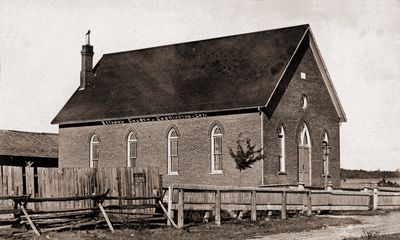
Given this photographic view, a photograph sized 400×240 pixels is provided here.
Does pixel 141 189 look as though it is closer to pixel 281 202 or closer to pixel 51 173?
pixel 51 173

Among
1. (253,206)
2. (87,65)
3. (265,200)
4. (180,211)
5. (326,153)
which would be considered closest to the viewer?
(180,211)

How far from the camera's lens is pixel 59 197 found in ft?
65.8

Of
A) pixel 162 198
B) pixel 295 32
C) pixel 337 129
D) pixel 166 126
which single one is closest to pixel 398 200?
pixel 337 129

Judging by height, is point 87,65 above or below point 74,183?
above

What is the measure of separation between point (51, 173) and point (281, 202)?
32.2ft

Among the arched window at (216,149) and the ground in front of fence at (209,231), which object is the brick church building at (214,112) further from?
the ground in front of fence at (209,231)

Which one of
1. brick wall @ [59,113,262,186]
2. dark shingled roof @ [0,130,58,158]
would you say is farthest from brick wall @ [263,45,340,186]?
dark shingled roof @ [0,130,58,158]

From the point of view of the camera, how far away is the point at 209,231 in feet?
67.3

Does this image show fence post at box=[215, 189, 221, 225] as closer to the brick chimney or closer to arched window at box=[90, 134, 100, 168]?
arched window at box=[90, 134, 100, 168]

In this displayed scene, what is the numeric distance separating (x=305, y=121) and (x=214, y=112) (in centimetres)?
553

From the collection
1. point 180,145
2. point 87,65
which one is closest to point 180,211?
point 180,145

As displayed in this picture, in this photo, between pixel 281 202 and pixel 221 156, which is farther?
pixel 221 156

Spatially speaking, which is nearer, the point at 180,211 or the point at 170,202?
the point at 180,211

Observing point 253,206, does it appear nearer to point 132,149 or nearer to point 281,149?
point 281,149
